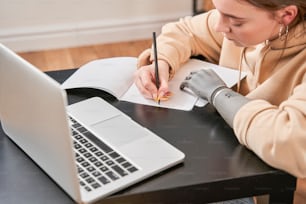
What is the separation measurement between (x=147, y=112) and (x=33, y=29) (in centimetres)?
201

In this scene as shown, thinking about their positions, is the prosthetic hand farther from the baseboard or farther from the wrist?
the baseboard

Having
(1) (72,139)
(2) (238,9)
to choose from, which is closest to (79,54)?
(2) (238,9)

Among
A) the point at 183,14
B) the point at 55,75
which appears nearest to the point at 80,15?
the point at 183,14

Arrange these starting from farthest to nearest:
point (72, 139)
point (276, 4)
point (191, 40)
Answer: point (191, 40) → point (276, 4) → point (72, 139)

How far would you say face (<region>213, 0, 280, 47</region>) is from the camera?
111cm

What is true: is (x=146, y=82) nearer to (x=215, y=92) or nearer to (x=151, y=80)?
(x=151, y=80)

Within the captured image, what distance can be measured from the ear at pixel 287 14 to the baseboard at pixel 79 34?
6.84 feet

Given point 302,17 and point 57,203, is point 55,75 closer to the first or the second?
point 57,203

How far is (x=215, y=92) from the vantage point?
121 cm

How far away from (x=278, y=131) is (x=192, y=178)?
189mm

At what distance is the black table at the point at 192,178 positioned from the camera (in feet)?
3.13

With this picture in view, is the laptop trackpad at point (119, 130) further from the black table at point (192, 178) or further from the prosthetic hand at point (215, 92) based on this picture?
the prosthetic hand at point (215, 92)

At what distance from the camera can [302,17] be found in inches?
45.3

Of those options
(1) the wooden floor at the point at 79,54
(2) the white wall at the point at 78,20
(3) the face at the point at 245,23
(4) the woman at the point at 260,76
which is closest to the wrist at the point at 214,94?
(4) the woman at the point at 260,76
